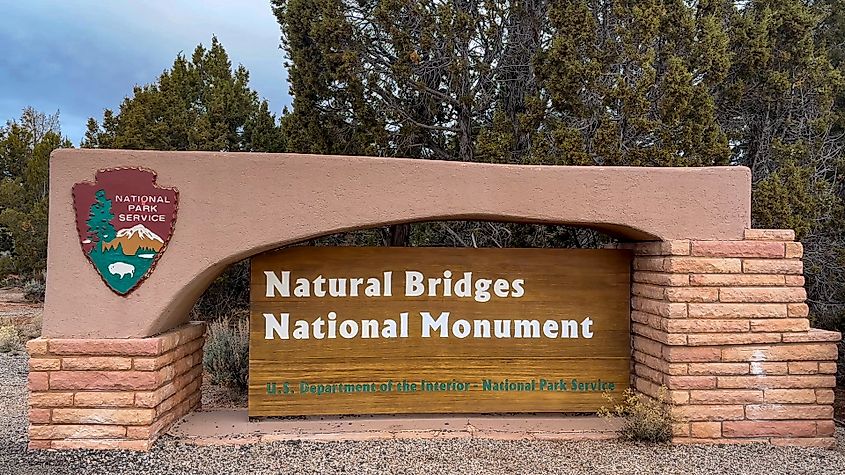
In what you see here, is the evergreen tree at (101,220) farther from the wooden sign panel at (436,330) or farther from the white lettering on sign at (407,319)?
the white lettering on sign at (407,319)

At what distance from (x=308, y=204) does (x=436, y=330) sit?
5.19 feet

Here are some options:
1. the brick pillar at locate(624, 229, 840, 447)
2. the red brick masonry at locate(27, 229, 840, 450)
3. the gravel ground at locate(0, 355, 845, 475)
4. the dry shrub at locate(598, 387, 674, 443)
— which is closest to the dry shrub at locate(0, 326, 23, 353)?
Answer: the gravel ground at locate(0, 355, 845, 475)

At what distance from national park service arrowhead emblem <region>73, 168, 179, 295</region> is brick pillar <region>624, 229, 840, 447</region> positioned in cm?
394

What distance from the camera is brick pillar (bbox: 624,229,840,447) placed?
5.62 m

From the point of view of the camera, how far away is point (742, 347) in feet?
18.6

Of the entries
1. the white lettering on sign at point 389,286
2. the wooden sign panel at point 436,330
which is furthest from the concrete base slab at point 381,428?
the white lettering on sign at point 389,286

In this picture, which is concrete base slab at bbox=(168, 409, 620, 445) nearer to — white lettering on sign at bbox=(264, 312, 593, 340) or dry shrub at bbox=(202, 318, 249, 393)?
white lettering on sign at bbox=(264, 312, 593, 340)

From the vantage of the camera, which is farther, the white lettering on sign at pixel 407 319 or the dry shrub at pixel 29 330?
the dry shrub at pixel 29 330

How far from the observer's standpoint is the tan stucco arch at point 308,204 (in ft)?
17.1

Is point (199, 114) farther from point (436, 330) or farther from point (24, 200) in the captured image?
point (24, 200)

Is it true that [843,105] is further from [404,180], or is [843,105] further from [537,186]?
[404,180]

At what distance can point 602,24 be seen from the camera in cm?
977

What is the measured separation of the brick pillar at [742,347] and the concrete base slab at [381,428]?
0.77 metres

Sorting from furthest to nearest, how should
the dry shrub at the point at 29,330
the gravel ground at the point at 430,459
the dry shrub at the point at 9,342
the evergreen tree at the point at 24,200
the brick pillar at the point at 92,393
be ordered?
1. the evergreen tree at the point at 24,200
2. the dry shrub at the point at 29,330
3. the dry shrub at the point at 9,342
4. the brick pillar at the point at 92,393
5. the gravel ground at the point at 430,459
